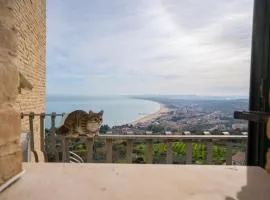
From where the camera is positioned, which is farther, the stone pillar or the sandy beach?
the sandy beach

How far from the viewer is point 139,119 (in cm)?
338

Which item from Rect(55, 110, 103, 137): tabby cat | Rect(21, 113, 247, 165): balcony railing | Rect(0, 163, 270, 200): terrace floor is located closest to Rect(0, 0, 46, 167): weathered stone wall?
Rect(0, 163, 270, 200): terrace floor

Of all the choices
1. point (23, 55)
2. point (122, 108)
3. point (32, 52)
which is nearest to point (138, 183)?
point (122, 108)

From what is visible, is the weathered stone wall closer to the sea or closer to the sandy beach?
the sea

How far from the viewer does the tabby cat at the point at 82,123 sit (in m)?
2.20

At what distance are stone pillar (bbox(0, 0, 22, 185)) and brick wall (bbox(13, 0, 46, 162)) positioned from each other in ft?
10.9

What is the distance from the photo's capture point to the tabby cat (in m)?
2.20

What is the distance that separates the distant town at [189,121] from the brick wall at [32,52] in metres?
2.04

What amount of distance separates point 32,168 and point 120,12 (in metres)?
3.21

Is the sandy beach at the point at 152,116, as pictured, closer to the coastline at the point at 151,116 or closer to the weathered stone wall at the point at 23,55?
the coastline at the point at 151,116

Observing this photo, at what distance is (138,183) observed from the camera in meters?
1.06

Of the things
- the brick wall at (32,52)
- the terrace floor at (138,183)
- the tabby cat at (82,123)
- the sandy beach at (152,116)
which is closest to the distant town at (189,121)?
the sandy beach at (152,116)

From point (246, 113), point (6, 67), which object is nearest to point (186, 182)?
point (246, 113)

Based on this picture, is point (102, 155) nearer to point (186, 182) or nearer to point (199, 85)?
point (186, 182)
